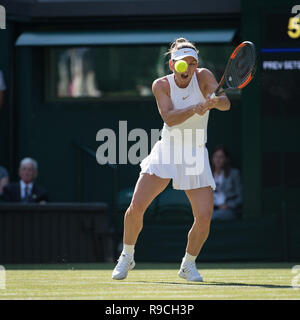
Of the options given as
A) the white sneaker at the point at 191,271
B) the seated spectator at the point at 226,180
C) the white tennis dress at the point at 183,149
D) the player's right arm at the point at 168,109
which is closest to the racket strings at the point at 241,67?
the white tennis dress at the point at 183,149

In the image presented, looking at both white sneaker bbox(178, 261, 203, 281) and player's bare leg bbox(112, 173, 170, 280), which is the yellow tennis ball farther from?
white sneaker bbox(178, 261, 203, 281)

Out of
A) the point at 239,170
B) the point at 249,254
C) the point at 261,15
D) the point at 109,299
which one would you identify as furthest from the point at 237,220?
the point at 109,299

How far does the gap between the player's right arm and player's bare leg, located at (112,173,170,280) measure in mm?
470

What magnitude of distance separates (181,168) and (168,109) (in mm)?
457

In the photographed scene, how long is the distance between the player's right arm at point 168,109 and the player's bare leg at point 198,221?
57 centimetres

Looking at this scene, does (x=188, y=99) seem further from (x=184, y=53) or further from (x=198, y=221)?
(x=198, y=221)

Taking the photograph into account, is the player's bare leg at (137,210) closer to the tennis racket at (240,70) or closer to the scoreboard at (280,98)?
the tennis racket at (240,70)

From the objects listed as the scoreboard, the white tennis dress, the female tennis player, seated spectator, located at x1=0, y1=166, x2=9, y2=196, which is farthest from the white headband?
seated spectator, located at x1=0, y1=166, x2=9, y2=196

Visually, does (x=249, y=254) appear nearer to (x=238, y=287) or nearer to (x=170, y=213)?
(x=170, y=213)

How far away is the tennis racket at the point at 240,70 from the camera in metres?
7.14

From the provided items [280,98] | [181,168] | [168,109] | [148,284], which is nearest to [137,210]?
[181,168]

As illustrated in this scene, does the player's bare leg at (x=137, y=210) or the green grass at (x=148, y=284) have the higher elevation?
the player's bare leg at (x=137, y=210)

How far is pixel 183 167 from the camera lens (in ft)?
24.0
